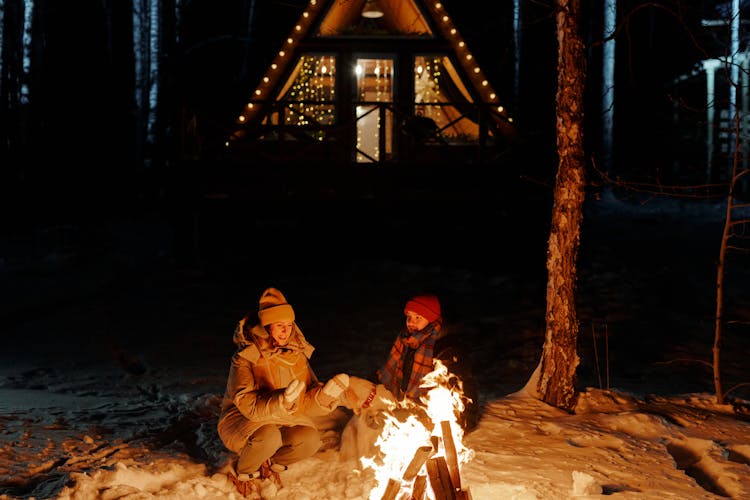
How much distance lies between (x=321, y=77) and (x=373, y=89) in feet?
3.73

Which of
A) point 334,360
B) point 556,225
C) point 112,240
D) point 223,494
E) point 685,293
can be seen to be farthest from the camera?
point 112,240

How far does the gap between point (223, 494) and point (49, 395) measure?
3.56 m

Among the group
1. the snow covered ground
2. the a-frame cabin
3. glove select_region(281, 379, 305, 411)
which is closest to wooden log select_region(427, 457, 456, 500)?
the snow covered ground

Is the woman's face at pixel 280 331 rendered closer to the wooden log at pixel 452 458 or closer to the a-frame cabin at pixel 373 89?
the wooden log at pixel 452 458

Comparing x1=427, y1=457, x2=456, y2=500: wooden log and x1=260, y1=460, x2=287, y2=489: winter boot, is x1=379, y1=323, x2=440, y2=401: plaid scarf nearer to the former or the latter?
x1=260, y1=460, x2=287, y2=489: winter boot

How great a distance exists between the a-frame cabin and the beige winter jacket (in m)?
9.99

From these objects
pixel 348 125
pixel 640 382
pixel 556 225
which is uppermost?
pixel 348 125

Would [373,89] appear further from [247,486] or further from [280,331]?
[247,486]

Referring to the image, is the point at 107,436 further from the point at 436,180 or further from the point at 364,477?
the point at 436,180

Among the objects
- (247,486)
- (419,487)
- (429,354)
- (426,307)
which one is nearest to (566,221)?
(426,307)

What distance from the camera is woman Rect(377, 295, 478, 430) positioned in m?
5.12

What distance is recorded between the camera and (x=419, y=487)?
396cm

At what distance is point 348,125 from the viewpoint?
1450 centimetres

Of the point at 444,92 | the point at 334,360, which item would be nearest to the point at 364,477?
the point at 334,360
